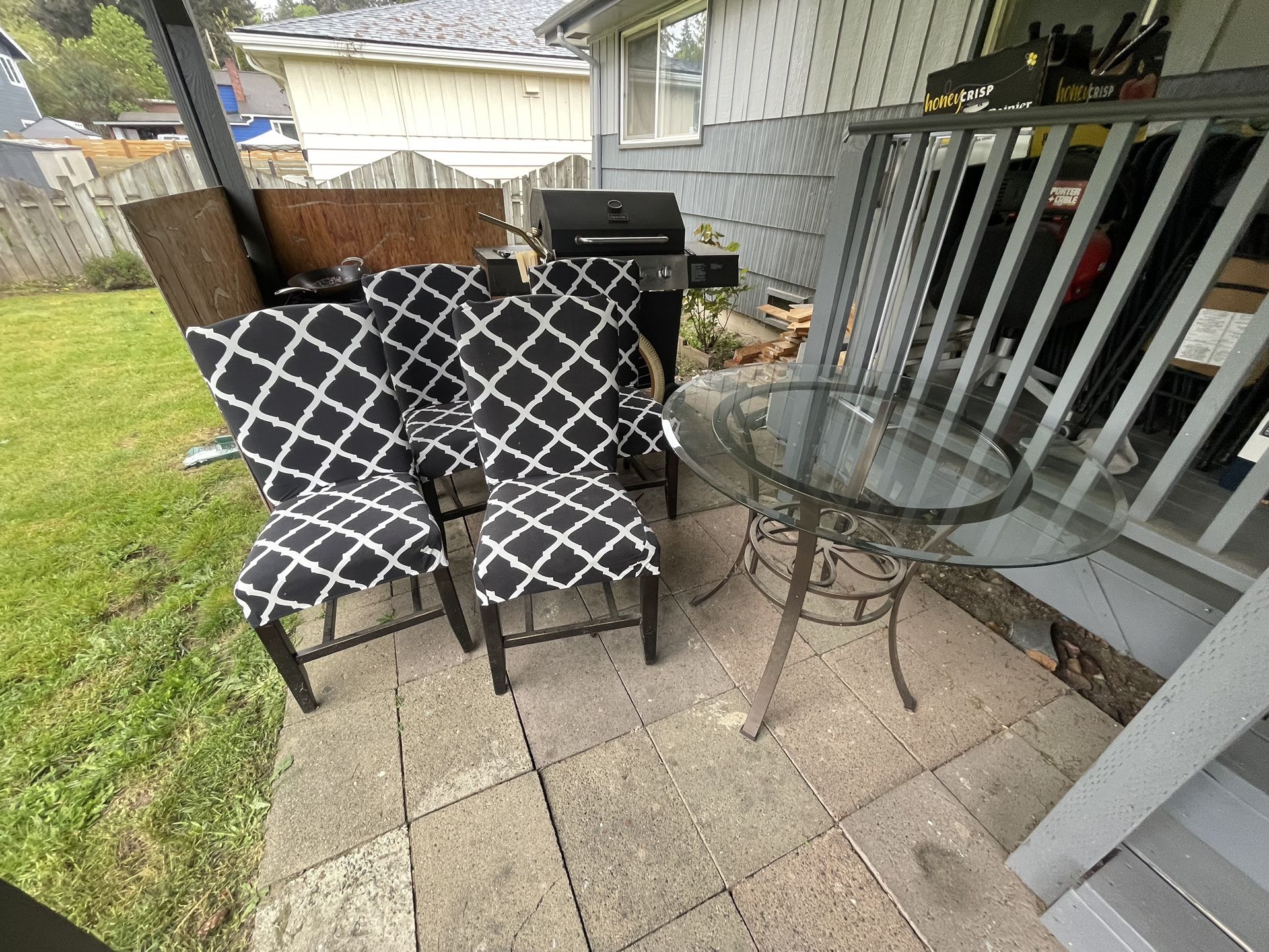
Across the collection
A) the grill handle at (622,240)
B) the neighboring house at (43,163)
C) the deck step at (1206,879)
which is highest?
the neighboring house at (43,163)

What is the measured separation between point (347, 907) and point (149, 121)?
4.81 metres

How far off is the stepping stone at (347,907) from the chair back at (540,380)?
1.04 meters

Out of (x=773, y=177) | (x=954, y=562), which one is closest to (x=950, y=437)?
(x=954, y=562)

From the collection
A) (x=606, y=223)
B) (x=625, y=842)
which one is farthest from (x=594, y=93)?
(x=625, y=842)

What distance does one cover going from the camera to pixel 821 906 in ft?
3.66

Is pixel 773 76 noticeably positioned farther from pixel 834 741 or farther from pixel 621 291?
pixel 834 741

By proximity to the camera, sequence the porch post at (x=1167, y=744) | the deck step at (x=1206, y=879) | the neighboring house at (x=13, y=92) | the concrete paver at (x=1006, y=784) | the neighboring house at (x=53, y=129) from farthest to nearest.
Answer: the neighboring house at (x=53, y=129), the neighboring house at (x=13, y=92), the concrete paver at (x=1006, y=784), the deck step at (x=1206, y=879), the porch post at (x=1167, y=744)

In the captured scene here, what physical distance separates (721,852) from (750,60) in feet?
16.2

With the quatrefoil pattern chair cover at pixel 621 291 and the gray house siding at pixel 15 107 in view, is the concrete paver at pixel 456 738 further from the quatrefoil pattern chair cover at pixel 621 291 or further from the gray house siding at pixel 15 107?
the gray house siding at pixel 15 107

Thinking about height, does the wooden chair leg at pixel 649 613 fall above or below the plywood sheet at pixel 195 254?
below

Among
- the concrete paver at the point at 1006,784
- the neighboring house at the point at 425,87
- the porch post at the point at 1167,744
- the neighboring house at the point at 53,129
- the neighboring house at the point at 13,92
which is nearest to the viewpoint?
the porch post at the point at 1167,744

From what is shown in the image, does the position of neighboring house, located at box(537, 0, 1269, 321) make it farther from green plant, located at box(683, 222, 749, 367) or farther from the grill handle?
the grill handle

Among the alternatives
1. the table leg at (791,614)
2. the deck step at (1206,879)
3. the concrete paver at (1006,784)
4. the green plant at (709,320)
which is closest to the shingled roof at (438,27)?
the green plant at (709,320)

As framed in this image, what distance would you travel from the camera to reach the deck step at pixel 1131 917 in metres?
0.89
